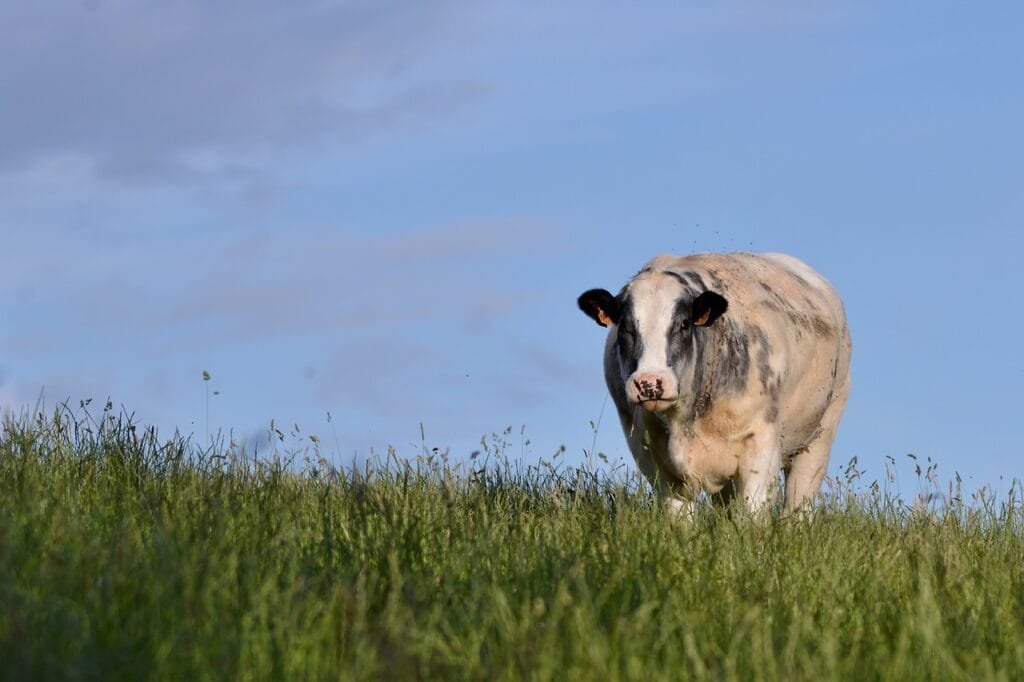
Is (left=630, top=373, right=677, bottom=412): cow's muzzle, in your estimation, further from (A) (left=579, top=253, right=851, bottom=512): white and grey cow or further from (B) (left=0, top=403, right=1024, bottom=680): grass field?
(B) (left=0, top=403, right=1024, bottom=680): grass field

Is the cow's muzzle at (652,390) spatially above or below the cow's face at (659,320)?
below

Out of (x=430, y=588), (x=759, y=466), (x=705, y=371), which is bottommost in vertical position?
(x=430, y=588)

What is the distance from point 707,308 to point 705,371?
1.45 feet

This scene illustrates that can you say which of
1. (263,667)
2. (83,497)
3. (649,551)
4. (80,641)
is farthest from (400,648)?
(83,497)

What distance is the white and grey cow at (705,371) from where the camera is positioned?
27.0ft

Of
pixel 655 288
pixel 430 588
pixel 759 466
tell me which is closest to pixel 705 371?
pixel 655 288

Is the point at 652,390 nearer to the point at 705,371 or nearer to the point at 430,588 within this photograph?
the point at 705,371

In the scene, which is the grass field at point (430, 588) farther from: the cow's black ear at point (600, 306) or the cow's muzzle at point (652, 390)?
the cow's black ear at point (600, 306)

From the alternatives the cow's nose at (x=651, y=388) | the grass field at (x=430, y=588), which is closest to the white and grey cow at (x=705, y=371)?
the cow's nose at (x=651, y=388)

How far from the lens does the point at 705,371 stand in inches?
334

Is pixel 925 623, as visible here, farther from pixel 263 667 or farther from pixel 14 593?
pixel 14 593

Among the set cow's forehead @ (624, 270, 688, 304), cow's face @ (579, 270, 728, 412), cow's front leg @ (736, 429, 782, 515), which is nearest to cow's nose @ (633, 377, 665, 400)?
cow's face @ (579, 270, 728, 412)

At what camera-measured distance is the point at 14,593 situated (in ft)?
13.5

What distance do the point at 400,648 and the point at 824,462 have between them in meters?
Answer: 7.69
